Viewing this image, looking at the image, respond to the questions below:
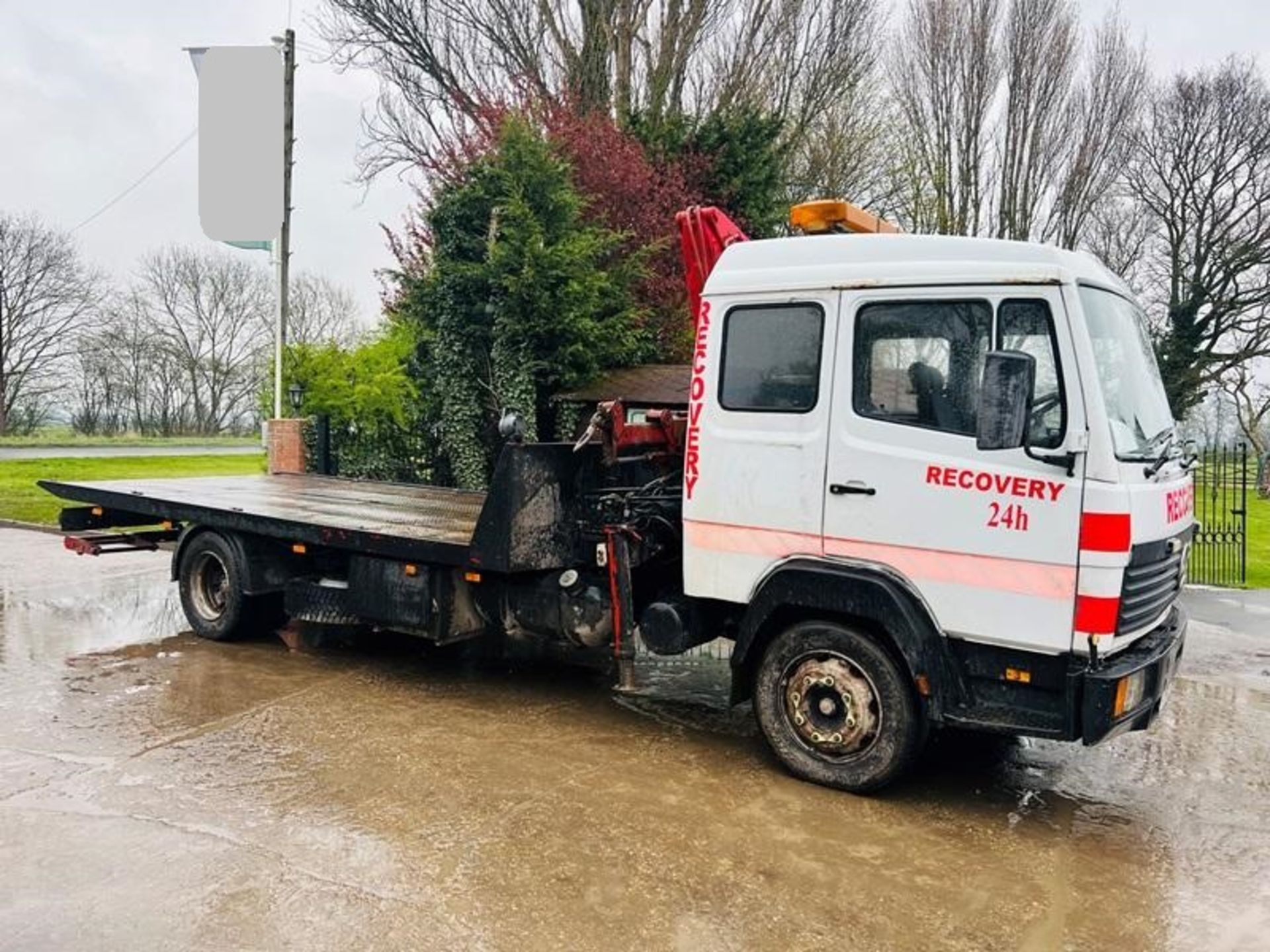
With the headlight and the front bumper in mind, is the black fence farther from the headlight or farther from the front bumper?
the headlight

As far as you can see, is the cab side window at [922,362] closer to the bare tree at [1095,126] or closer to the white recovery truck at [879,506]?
the white recovery truck at [879,506]

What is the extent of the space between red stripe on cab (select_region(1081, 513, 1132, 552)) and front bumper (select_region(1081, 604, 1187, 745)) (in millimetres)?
554

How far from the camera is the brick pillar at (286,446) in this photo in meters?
15.3

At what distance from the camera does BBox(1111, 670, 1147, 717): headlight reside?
13.5ft

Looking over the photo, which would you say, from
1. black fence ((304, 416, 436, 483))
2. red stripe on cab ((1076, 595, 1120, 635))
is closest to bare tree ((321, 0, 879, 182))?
black fence ((304, 416, 436, 483))

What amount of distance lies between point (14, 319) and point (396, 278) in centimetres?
3339

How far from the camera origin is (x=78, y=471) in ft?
75.8

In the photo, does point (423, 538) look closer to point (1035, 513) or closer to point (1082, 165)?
point (1035, 513)

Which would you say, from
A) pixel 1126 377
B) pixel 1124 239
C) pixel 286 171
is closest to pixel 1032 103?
pixel 1124 239

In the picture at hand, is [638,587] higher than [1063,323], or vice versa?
[1063,323]

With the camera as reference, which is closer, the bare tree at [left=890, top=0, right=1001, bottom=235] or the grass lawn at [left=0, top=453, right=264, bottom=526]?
the grass lawn at [left=0, top=453, right=264, bottom=526]

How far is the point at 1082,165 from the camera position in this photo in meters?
20.9

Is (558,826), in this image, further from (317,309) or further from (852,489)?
(317,309)

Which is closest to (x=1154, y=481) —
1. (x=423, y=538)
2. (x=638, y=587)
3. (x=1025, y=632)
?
(x=1025, y=632)
